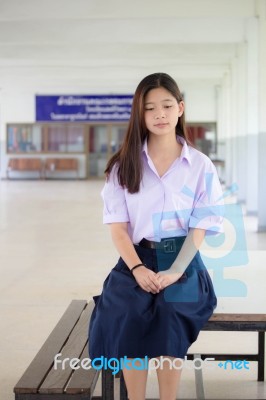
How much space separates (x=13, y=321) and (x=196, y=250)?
220 centimetres

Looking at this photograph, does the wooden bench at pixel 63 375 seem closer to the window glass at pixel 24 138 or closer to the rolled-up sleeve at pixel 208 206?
the rolled-up sleeve at pixel 208 206

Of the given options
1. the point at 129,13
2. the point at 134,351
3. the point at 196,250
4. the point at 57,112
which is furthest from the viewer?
the point at 57,112

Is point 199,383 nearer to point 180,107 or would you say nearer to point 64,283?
point 180,107

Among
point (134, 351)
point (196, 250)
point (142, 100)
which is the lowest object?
point (134, 351)

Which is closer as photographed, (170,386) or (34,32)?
(170,386)

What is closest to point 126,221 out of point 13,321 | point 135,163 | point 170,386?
point 135,163

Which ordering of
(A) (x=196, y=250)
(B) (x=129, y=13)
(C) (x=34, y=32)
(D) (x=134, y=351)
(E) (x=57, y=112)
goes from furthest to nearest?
(E) (x=57, y=112), (C) (x=34, y=32), (B) (x=129, y=13), (A) (x=196, y=250), (D) (x=134, y=351)

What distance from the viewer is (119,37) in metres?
13.0

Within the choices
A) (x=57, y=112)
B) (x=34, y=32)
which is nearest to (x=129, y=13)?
(x=34, y=32)

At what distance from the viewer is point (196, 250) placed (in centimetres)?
245

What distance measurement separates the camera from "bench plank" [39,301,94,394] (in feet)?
7.14

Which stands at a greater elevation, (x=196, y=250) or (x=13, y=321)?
(x=196, y=250)

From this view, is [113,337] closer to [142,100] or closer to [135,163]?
[135,163]

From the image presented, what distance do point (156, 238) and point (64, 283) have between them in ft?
10.4
